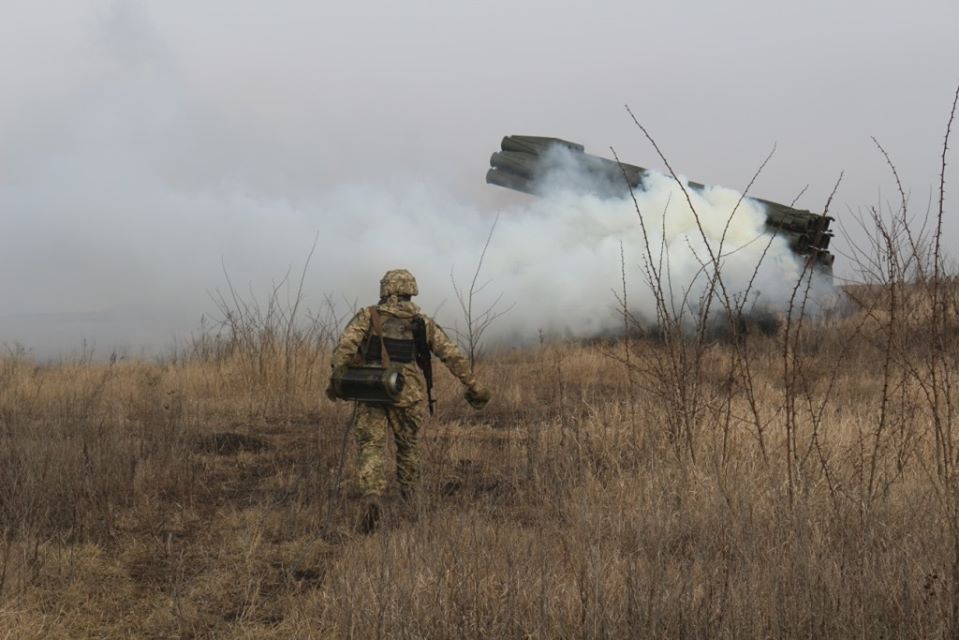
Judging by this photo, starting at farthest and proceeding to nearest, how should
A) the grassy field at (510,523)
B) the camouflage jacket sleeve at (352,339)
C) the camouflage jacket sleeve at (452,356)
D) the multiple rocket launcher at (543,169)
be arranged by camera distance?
1. the multiple rocket launcher at (543,169)
2. the camouflage jacket sleeve at (452,356)
3. the camouflage jacket sleeve at (352,339)
4. the grassy field at (510,523)

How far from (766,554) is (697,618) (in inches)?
30.7

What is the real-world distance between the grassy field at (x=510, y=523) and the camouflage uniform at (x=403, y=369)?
1.24 feet

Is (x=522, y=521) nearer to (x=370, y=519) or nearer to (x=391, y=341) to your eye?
(x=370, y=519)

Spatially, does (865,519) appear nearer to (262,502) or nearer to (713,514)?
(713,514)

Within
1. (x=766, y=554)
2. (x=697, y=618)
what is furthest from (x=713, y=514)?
(x=697, y=618)

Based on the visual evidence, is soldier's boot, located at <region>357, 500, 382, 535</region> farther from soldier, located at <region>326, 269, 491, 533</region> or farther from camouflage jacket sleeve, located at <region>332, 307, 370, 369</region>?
camouflage jacket sleeve, located at <region>332, 307, 370, 369</region>

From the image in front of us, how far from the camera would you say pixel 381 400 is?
242 inches

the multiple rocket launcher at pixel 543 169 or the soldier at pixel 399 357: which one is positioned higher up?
the multiple rocket launcher at pixel 543 169

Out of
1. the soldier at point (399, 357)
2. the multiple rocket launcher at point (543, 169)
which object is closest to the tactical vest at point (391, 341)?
the soldier at point (399, 357)

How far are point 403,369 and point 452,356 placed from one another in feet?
1.15

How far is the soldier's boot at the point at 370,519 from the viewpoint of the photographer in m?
5.68

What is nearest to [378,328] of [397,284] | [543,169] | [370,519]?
[397,284]

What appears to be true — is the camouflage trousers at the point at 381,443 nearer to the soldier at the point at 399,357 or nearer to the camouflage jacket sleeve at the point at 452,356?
the soldier at the point at 399,357

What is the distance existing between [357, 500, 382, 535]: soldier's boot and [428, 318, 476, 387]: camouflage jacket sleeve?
109cm
